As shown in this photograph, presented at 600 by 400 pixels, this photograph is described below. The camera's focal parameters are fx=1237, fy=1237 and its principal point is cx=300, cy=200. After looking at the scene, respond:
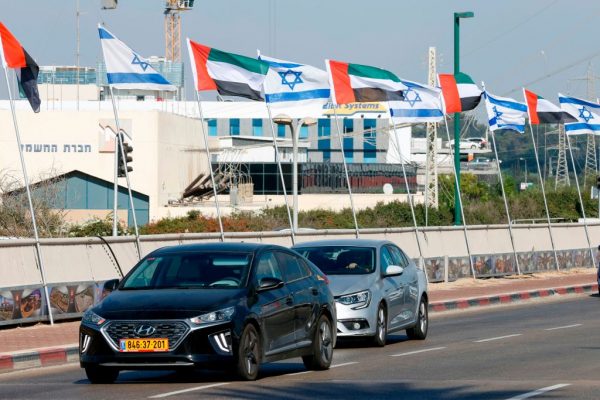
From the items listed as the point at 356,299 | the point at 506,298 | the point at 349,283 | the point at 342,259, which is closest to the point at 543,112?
the point at 506,298

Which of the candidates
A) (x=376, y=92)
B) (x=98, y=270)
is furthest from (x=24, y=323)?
(x=376, y=92)

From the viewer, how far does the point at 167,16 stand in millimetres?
137875

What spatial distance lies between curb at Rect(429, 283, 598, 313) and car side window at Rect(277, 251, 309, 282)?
13574 mm

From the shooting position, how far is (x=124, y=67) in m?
27.3

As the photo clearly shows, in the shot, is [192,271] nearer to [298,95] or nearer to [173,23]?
[298,95]

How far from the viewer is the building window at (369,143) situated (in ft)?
369

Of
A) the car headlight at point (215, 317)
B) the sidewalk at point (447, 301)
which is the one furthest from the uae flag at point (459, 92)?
the car headlight at point (215, 317)

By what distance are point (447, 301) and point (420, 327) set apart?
361 inches

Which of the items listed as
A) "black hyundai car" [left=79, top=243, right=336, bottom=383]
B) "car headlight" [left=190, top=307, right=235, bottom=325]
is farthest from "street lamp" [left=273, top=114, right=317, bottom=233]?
"car headlight" [left=190, top=307, right=235, bottom=325]

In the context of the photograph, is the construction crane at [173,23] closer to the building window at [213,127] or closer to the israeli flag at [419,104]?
the building window at [213,127]

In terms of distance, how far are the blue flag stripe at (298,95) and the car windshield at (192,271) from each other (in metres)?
18.2

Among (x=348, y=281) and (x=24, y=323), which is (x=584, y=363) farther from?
(x=24, y=323)

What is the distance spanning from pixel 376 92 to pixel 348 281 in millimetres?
17927

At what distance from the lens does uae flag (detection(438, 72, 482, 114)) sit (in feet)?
130
